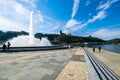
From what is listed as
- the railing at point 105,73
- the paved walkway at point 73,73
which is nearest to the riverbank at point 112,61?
the railing at point 105,73

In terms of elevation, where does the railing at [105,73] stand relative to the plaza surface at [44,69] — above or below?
below

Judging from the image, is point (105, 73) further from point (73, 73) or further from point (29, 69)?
point (29, 69)

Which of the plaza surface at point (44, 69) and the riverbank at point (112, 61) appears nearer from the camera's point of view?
the plaza surface at point (44, 69)

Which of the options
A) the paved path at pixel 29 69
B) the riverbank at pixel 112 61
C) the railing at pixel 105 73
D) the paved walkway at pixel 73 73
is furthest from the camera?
the riverbank at pixel 112 61

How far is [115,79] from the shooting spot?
6496mm

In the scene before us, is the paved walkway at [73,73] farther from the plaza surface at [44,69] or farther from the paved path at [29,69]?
the paved path at [29,69]

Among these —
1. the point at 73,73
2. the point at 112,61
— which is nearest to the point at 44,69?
the point at 73,73

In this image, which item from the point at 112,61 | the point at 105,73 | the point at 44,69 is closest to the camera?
the point at 105,73

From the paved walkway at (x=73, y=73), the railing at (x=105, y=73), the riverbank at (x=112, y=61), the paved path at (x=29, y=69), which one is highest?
the paved path at (x=29, y=69)

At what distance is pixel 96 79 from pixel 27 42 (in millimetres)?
33962

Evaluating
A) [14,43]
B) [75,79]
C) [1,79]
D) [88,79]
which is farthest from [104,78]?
[14,43]

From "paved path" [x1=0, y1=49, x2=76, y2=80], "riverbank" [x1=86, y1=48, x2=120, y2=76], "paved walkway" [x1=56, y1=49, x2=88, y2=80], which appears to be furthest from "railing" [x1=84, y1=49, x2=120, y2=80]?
"paved path" [x1=0, y1=49, x2=76, y2=80]

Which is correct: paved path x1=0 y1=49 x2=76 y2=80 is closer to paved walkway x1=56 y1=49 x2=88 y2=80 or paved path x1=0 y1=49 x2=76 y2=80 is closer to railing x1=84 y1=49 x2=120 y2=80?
paved walkway x1=56 y1=49 x2=88 y2=80

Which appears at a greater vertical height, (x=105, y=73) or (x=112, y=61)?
(x=105, y=73)
